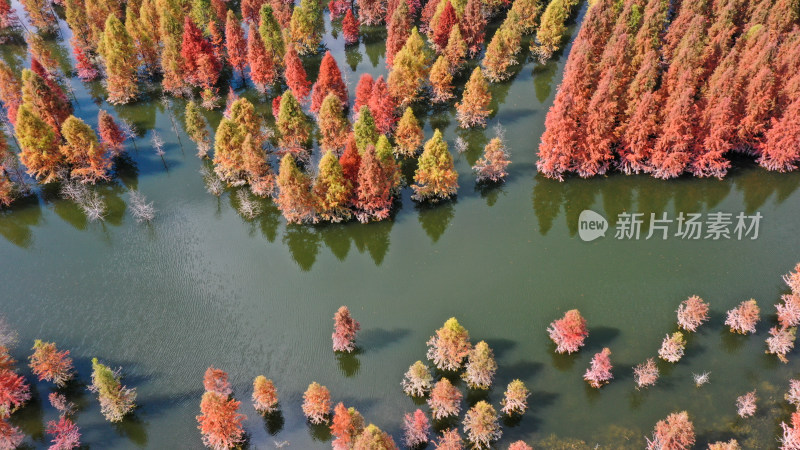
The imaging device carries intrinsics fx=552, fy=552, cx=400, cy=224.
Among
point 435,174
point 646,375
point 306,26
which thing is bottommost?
point 646,375

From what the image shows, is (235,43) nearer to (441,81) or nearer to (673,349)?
(441,81)

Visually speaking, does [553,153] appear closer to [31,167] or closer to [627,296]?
[627,296]

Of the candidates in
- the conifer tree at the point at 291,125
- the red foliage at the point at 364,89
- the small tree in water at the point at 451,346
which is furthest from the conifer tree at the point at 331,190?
the small tree in water at the point at 451,346

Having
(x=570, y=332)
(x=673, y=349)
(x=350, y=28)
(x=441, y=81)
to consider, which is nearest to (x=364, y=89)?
(x=441, y=81)

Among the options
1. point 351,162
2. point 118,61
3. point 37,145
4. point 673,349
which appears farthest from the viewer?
point 118,61

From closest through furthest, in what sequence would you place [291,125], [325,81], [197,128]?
[291,125] < [197,128] < [325,81]

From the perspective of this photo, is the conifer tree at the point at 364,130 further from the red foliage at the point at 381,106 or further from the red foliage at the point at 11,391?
the red foliage at the point at 11,391

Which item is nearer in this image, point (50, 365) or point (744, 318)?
point (50, 365)

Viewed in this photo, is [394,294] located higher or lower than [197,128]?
lower
